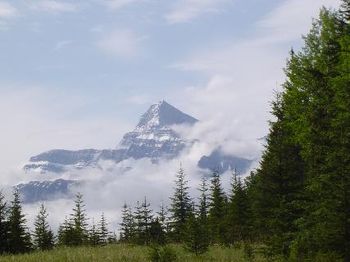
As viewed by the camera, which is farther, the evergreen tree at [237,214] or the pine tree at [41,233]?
the pine tree at [41,233]

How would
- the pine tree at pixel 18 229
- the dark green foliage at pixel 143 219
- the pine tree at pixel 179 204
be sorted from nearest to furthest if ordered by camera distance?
the pine tree at pixel 18 229 < the dark green foliage at pixel 143 219 < the pine tree at pixel 179 204

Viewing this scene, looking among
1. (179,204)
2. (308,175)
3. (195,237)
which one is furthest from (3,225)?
(308,175)

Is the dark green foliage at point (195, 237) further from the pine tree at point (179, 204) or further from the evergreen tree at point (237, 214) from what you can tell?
the pine tree at point (179, 204)

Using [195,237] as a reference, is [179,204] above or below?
above

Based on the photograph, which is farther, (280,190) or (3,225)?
(3,225)

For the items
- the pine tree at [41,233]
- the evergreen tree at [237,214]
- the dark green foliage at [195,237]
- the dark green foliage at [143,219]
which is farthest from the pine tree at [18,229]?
the dark green foliage at [195,237]

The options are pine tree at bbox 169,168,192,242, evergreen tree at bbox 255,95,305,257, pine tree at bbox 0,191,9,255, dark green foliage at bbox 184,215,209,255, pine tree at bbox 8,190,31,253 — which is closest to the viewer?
dark green foliage at bbox 184,215,209,255

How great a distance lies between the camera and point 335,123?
66.7 ft

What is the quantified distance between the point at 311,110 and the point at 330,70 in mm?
2958

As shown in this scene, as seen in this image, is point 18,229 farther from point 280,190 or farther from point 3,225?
point 280,190

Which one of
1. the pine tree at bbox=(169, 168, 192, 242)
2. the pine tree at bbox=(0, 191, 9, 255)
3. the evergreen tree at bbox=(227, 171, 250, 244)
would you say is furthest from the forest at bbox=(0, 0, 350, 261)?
the pine tree at bbox=(169, 168, 192, 242)

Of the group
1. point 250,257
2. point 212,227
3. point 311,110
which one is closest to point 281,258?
point 250,257

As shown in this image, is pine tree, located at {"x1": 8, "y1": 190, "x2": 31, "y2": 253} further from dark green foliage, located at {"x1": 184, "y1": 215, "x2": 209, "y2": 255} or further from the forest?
dark green foliage, located at {"x1": 184, "y1": 215, "x2": 209, "y2": 255}

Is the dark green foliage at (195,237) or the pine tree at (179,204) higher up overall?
the pine tree at (179,204)
